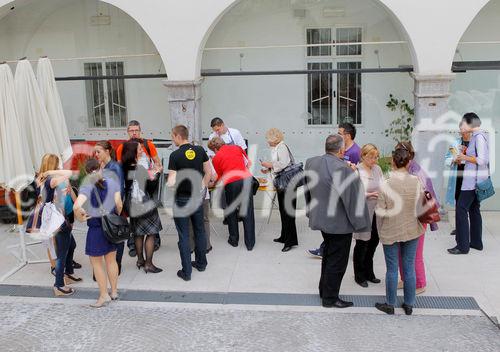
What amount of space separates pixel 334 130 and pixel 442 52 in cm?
230

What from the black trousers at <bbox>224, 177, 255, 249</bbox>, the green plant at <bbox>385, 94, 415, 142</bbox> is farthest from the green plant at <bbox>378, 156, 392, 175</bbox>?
the black trousers at <bbox>224, 177, 255, 249</bbox>

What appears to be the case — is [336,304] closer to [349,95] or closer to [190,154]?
[190,154]

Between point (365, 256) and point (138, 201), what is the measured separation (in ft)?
8.13

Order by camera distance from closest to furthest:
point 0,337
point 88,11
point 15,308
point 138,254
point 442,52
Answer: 1. point 0,337
2. point 15,308
3. point 138,254
4. point 442,52
5. point 88,11

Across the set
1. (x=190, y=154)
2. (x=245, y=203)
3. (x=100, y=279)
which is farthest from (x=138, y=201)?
(x=245, y=203)

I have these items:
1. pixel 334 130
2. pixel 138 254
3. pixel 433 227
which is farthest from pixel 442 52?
pixel 138 254

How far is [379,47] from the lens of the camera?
10047 millimetres

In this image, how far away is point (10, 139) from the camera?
8.13 metres

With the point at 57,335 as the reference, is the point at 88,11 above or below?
above

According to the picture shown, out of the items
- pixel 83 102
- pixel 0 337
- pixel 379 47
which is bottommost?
pixel 0 337

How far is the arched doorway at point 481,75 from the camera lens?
9648mm

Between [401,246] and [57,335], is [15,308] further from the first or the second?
[401,246]

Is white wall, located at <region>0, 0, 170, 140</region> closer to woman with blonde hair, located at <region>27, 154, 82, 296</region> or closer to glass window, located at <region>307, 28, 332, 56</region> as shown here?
glass window, located at <region>307, 28, 332, 56</region>

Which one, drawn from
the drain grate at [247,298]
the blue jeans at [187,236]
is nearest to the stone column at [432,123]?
the drain grate at [247,298]
